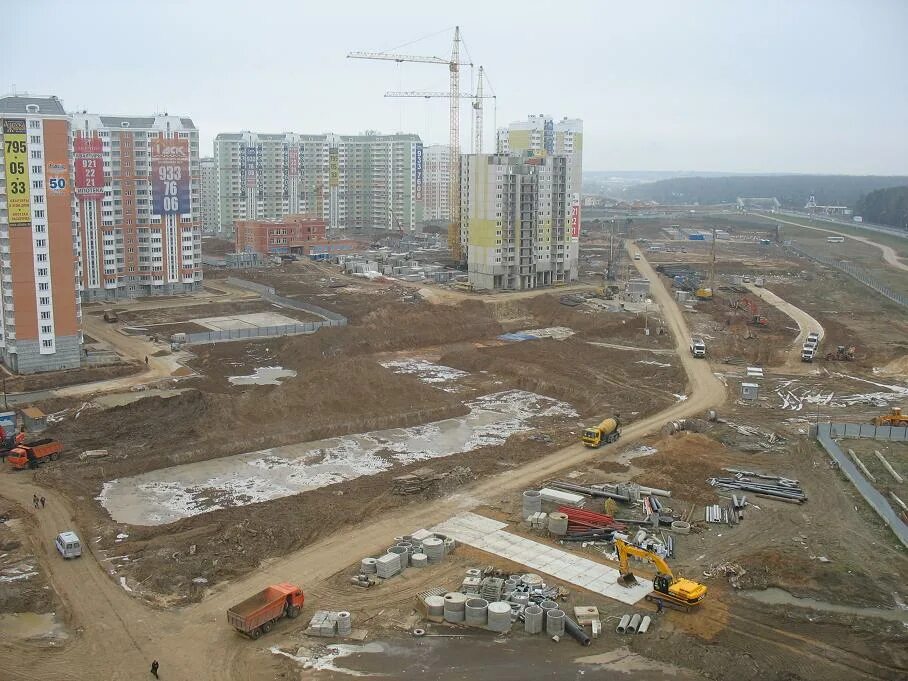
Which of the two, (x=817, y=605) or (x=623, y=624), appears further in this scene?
(x=817, y=605)

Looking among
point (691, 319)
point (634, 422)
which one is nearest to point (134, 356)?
point (634, 422)

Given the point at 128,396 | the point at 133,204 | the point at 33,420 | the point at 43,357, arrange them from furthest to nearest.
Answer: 1. the point at 133,204
2. the point at 43,357
3. the point at 128,396
4. the point at 33,420

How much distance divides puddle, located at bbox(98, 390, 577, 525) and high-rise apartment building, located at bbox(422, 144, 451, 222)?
76.2m

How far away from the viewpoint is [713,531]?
63.8ft

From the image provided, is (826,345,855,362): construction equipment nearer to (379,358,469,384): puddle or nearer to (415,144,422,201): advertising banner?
(379,358,469,384): puddle

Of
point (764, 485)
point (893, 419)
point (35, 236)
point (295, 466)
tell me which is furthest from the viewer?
point (35, 236)

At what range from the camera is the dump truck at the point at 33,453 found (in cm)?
2306

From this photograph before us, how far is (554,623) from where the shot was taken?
14984mm

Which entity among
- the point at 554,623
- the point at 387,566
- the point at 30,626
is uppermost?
the point at 387,566

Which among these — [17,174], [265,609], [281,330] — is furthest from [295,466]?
[281,330]

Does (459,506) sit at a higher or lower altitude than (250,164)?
lower

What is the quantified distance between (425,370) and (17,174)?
1698 centimetres

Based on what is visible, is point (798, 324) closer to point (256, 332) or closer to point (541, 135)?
point (256, 332)

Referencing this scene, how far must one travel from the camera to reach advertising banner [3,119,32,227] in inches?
1224
